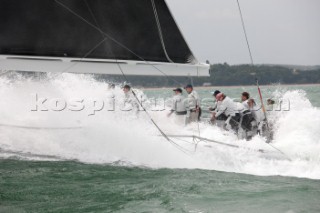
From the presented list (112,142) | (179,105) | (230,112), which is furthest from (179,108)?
(112,142)

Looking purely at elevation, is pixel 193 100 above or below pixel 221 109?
above

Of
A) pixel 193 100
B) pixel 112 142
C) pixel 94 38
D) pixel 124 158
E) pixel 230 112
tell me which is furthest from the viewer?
pixel 193 100

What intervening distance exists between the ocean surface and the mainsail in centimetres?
150

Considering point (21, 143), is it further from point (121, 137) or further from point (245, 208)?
point (245, 208)

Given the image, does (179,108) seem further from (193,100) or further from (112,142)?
(112,142)

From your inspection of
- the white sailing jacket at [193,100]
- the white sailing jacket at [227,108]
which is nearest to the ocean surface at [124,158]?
the white sailing jacket at [227,108]

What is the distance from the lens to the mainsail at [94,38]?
6379 millimetres

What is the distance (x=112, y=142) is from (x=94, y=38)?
2378 mm

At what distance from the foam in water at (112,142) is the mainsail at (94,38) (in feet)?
5.09

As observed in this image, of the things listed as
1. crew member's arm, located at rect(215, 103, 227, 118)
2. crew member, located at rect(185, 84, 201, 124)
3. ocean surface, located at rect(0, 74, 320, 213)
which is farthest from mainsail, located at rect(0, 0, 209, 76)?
crew member, located at rect(185, 84, 201, 124)

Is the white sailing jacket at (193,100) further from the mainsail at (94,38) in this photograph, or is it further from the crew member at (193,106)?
the mainsail at (94,38)

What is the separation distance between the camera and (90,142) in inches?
343

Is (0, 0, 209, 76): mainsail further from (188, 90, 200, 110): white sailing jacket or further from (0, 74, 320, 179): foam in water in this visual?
(188, 90, 200, 110): white sailing jacket

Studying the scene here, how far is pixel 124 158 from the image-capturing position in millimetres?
8539
